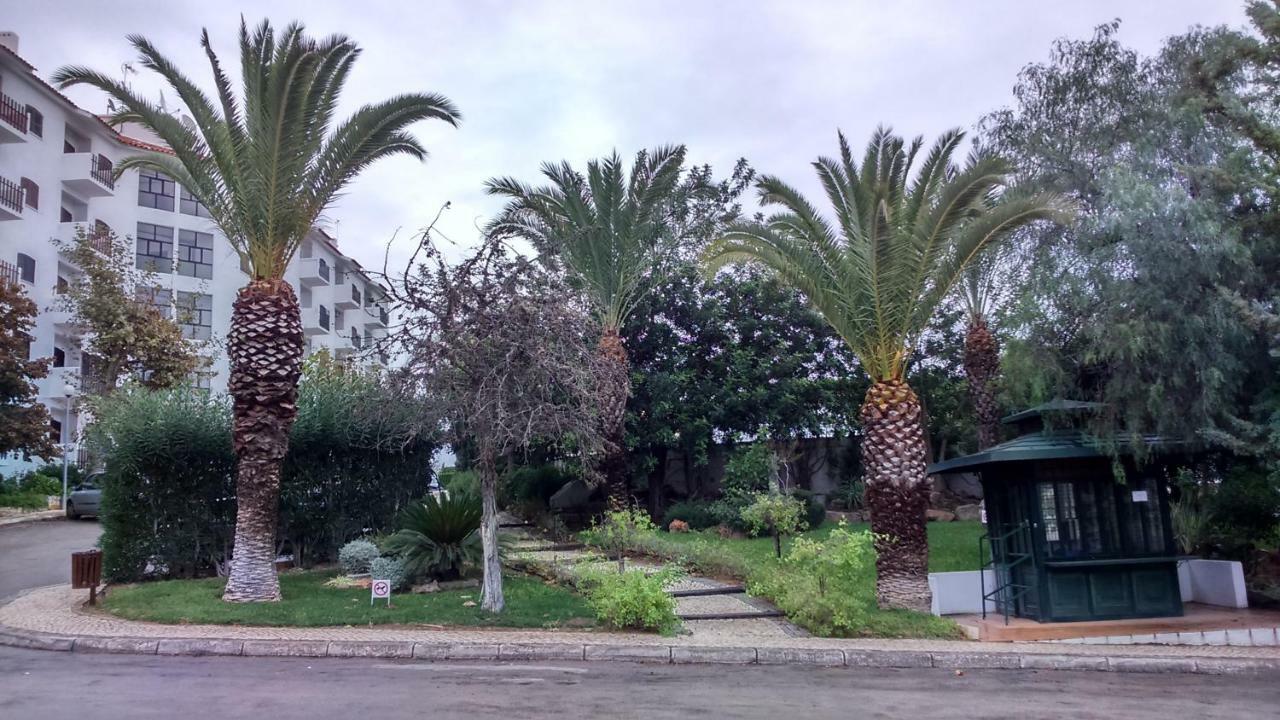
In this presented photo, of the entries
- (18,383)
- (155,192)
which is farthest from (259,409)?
(155,192)

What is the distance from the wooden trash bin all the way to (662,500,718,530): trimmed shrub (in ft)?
42.3

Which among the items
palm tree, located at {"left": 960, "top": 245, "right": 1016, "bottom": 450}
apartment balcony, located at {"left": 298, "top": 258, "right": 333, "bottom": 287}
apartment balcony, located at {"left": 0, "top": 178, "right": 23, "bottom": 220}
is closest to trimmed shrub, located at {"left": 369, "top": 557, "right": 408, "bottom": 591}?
palm tree, located at {"left": 960, "top": 245, "right": 1016, "bottom": 450}

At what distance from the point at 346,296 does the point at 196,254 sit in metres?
10.8

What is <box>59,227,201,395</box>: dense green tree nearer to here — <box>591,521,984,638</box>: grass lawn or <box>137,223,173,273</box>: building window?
<box>137,223,173,273</box>: building window

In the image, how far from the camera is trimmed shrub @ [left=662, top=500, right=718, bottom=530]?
2183 cm

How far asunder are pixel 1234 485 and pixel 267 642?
47.5 feet

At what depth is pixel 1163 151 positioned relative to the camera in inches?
546

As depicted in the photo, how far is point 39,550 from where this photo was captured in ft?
66.0

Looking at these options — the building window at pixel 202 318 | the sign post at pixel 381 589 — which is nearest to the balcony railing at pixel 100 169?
the building window at pixel 202 318

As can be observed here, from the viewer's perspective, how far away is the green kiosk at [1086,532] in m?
12.0

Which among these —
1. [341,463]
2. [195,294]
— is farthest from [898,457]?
[195,294]

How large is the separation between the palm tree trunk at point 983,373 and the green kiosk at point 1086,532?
27.1ft

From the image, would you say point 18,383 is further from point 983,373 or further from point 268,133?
point 983,373

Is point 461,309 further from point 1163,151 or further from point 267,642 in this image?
point 1163,151
